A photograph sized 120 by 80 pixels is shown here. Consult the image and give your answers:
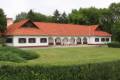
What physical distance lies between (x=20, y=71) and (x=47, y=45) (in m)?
41.1

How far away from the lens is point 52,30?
61.3 metres

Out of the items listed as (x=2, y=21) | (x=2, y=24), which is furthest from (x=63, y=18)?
(x=2, y=21)

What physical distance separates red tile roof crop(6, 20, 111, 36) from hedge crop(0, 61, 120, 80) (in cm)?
3573

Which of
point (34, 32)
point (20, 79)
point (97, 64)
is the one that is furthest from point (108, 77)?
point (34, 32)

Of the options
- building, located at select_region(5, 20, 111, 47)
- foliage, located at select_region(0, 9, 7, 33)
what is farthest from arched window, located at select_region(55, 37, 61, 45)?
foliage, located at select_region(0, 9, 7, 33)

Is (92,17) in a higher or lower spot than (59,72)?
higher

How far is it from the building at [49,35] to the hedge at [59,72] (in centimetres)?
3560

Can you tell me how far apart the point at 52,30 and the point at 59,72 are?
43.8 m

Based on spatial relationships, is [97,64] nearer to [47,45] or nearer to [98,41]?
[47,45]

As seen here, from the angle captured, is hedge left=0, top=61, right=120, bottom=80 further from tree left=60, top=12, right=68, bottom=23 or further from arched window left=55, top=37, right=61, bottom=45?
tree left=60, top=12, right=68, bottom=23

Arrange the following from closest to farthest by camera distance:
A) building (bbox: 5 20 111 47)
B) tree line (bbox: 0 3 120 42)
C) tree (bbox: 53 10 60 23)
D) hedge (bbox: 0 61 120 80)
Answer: hedge (bbox: 0 61 120 80)
building (bbox: 5 20 111 47)
tree line (bbox: 0 3 120 42)
tree (bbox: 53 10 60 23)

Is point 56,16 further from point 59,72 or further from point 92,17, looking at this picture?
point 59,72

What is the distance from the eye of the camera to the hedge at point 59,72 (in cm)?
1702

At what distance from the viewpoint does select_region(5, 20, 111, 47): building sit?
5462 cm
